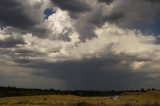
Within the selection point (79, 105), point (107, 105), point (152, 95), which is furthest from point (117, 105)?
point (152, 95)

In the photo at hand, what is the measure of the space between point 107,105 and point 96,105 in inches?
139

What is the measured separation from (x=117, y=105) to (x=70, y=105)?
1562 cm

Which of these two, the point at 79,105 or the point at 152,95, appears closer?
the point at 79,105

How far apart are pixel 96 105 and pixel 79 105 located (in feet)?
22.2

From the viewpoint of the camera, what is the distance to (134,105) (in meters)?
119

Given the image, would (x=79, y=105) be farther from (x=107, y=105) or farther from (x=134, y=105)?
(x=134, y=105)

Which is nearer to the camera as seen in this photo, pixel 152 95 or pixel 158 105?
pixel 158 105

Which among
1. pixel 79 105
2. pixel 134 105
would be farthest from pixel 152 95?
pixel 79 105

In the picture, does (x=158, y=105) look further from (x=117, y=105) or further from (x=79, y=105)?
(x=79, y=105)

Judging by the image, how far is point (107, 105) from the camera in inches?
4756

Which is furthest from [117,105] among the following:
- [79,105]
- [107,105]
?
[79,105]

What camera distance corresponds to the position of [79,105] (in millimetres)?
116625

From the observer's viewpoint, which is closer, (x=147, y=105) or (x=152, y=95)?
(x=147, y=105)

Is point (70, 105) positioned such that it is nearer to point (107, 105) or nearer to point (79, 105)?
point (79, 105)
